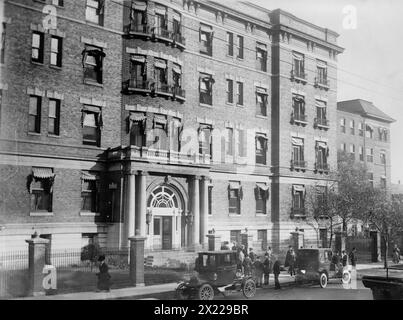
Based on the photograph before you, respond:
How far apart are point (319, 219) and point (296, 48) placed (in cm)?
1160

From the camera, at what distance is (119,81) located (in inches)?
976

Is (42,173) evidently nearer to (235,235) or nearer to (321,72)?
(235,235)

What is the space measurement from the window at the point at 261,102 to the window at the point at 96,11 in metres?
10.3

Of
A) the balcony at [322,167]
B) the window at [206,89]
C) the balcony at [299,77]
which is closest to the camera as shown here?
the window at [206,89]

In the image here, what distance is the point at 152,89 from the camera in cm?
2528

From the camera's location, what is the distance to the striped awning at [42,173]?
22.0 m

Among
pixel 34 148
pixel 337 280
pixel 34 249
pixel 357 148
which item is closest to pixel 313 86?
pixel 357 148

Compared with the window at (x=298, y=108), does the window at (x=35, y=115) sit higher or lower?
lower

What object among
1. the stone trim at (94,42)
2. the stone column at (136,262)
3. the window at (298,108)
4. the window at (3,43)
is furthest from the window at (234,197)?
the window at (3,43)

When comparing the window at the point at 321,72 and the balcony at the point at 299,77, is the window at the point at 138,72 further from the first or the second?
the window at the point at 321,72

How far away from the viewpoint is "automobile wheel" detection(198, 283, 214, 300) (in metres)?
14.6

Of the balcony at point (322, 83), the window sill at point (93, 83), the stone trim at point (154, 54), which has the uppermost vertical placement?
the balcony at point (322, 83)

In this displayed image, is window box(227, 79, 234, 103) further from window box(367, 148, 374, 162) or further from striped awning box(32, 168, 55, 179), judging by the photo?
window box(367, 148, 374, 162)

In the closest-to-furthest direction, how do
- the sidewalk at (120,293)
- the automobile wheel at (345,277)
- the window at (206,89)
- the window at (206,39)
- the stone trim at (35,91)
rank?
the sidewalk at (120,293)
the automobile wheel at (345,277)
the stone trim at (35,91)
the window at (206,39)
the window at (206,89)
